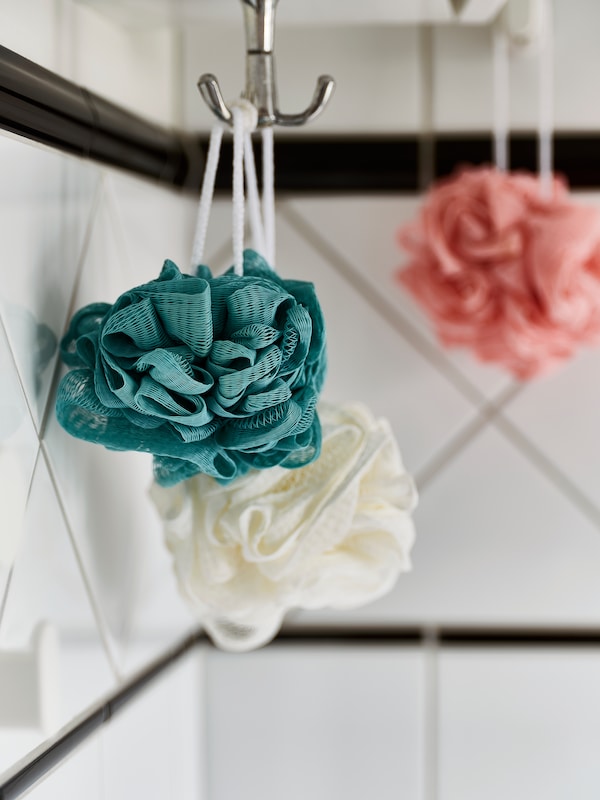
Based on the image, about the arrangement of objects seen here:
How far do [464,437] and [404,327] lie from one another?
5.6 inches

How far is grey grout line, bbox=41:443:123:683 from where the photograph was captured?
566 millimetres

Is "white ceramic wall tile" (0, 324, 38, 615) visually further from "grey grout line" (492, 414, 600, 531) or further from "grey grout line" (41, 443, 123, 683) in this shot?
"grey grout line" (492, 414, 600, 531)

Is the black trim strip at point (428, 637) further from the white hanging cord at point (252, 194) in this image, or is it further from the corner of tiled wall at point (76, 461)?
the white hanging cord at point (252, 194)

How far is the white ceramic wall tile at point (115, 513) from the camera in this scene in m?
0.61

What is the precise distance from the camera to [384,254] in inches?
36.3

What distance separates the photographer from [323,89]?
57 cm

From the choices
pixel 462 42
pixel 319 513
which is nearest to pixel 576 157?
pixel 462 42

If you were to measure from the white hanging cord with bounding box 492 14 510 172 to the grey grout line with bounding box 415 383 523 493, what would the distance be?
0.25 meters

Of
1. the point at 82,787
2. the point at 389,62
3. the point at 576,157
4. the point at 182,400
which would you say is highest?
the point at 389,62

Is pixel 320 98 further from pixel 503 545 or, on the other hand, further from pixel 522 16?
pixel 503 545

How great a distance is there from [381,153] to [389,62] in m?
0.10

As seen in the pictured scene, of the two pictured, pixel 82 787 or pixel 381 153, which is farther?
pixel 381 153

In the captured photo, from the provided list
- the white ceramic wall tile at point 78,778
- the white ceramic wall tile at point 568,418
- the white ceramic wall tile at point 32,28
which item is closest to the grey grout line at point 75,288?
the white ceramic wall tile at point 32,28

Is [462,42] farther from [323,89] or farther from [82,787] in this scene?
[82,787]
